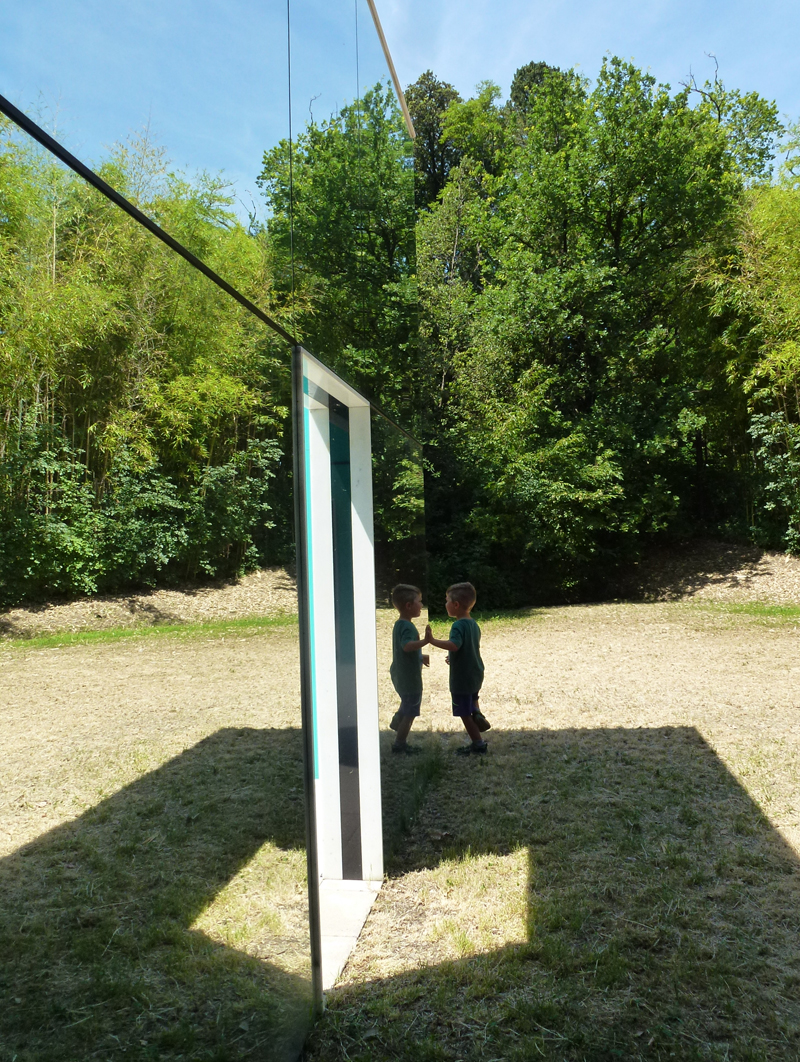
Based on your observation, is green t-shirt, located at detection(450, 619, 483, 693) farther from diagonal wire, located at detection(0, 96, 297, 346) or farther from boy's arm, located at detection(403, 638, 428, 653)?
diagonal wire, located at detection(0, 96, 297, 346)

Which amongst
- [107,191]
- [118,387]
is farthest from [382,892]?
[107,191]

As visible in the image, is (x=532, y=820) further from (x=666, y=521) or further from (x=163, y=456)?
(x=666, y=521)

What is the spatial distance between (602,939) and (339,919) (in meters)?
0.92

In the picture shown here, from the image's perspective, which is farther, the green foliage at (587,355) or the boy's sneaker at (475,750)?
the green foliage at (587,355)

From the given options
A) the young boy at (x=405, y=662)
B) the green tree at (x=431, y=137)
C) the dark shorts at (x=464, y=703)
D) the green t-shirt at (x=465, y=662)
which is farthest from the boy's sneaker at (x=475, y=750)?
the green tree at (x=431, y=137)

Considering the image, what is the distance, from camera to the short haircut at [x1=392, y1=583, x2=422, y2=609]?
3241 mm

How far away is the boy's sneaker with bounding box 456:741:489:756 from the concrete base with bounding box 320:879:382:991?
2.12 metres

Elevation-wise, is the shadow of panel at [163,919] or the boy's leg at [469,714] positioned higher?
the shadow of panel at [163,919]

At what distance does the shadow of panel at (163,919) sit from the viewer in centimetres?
88

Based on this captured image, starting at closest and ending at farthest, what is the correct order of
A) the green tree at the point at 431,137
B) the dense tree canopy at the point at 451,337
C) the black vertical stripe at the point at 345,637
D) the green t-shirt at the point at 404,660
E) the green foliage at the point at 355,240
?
the dense tree canopy at the point at 451,337 < the green foliage at the point at 355,240 < the black vertical stripe at the point at 345,637 < the green t-shirt at the point at 404,660 < the green tree at the point at 431,137

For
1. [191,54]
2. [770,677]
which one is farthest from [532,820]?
[770,677]

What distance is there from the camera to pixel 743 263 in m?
13.4

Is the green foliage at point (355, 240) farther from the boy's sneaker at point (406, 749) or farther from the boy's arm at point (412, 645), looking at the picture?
the boy's sneaker at point (406, 749)

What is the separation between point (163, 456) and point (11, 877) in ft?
2.03
